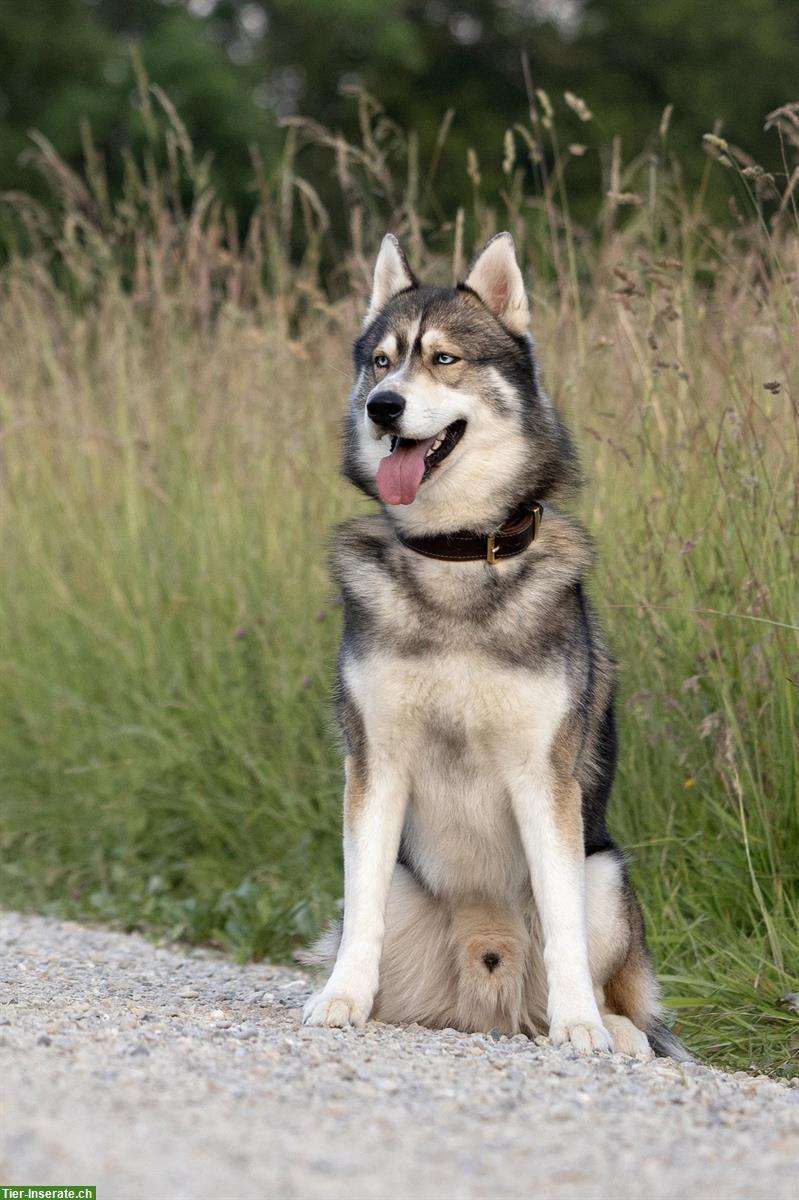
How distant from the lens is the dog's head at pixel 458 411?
3.99m

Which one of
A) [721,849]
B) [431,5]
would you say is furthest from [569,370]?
[431,5]

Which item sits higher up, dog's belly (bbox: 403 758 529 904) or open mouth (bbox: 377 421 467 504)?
open mouth (bbox: 377 421 467 504)

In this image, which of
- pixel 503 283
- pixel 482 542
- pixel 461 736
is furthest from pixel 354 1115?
pixel 503 283

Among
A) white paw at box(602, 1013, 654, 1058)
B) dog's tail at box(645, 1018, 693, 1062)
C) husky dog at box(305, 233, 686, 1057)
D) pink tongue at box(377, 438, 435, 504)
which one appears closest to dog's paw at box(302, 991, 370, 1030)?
husky dog at box(305, 233, 686, 1057)

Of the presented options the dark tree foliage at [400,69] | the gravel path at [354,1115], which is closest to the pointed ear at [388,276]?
the gravel path at [354,1115]

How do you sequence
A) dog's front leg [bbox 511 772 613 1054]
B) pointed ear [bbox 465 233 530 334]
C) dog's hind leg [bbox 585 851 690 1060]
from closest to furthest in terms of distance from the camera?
dog's front leg [bbox 511 772 613 1054] < dog's hind leg [bbox 585 851 690 1060] < pointed ear [bbox 465 233 530 334]

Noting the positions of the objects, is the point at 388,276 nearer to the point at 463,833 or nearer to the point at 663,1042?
the point at 463,833

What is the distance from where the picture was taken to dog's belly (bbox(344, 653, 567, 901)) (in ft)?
12.2

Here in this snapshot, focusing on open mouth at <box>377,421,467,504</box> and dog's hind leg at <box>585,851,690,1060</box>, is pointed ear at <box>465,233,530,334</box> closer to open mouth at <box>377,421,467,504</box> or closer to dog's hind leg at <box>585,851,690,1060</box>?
open mouth at <box>377,421,467,504</box>

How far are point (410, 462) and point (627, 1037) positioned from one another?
5.00ft

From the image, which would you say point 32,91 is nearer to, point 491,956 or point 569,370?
point 569,370

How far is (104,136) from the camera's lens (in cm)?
2108

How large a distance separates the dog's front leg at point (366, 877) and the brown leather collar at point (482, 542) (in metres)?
0.59

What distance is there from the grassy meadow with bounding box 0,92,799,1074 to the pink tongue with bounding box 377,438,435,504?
882 millimetres
